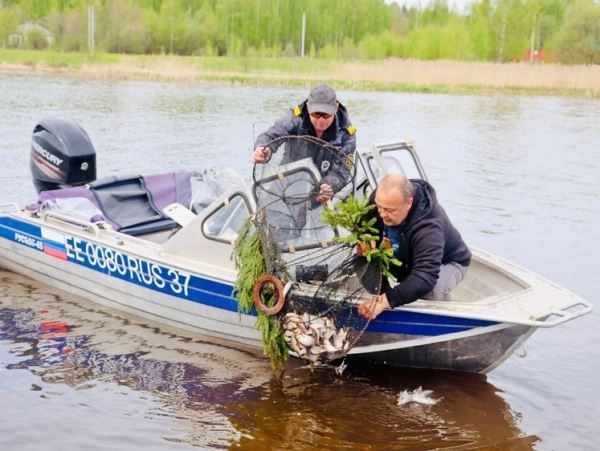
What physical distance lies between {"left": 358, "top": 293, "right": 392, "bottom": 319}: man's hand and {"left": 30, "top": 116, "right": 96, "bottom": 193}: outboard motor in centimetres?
450

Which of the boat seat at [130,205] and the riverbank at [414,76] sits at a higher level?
the riverbank at [414,76]

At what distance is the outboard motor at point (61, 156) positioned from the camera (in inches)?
380

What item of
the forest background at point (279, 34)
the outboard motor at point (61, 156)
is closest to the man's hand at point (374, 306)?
the outboard motor at point (61, 156)

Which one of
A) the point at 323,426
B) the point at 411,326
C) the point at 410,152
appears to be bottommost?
the point at 323,426

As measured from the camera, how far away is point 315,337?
6.64 meters

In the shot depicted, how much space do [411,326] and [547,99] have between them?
32934 millimetres

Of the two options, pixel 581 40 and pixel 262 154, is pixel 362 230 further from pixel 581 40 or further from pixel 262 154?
pixel 581 40

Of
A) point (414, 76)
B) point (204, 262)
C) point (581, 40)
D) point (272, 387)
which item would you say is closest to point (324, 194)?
point (204, 262)

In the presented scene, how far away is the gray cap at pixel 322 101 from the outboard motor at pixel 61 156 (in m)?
3.41

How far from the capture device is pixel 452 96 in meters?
38.0

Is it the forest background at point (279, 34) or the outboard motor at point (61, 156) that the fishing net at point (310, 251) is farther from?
the forest background at point (279, 34)

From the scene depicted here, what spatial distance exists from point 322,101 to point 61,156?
3.63 meters

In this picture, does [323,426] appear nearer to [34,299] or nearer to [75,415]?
[75,415]

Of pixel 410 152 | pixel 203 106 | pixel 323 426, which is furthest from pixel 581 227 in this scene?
pixel 203 106
